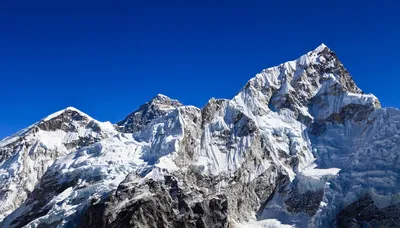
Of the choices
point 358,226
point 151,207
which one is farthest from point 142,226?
point 358,226

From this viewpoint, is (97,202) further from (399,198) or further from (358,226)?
(399,198)

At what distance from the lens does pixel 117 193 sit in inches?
7805

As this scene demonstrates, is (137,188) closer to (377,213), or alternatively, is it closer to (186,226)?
(186,226)

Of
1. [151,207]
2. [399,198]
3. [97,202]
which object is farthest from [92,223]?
→ [399,198]

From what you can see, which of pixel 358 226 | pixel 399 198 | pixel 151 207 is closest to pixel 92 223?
pixel 151 207

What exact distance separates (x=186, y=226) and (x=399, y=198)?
75.6 m

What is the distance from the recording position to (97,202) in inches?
7859

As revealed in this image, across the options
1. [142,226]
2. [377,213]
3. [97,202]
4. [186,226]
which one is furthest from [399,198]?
[97,202]

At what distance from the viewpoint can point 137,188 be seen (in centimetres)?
19925

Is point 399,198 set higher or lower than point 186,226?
higher

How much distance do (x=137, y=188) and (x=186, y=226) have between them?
21827 mm

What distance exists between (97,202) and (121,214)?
12379mm

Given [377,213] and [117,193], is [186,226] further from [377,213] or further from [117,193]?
[377,213]

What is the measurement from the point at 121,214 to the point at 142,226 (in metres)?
8.30
